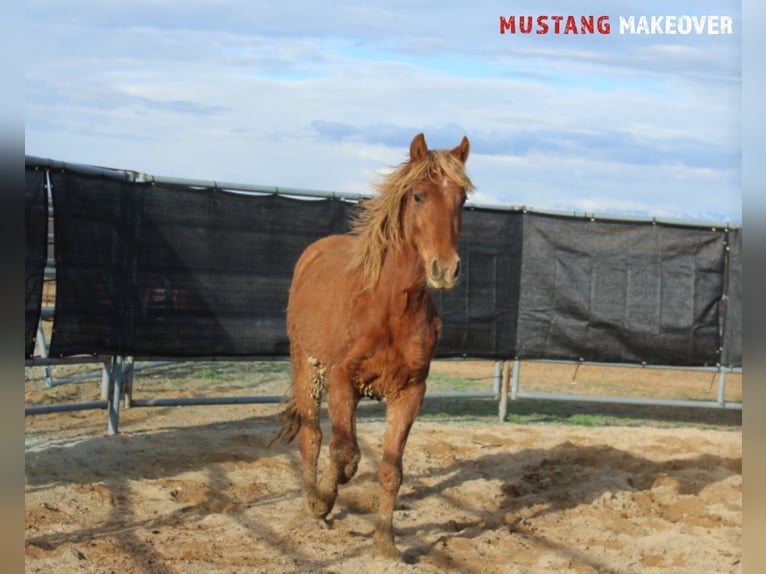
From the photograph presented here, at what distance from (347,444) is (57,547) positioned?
63.3 inches

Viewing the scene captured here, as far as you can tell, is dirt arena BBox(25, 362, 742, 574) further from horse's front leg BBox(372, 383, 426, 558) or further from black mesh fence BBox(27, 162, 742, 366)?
black mesh fence BBox(27, 162, 742, 366)

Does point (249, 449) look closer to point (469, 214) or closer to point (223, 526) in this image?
point (223, 526)

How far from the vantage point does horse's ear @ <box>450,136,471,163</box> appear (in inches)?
201

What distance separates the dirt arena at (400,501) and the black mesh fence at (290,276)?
96 centimetres

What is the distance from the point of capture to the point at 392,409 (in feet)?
16.6

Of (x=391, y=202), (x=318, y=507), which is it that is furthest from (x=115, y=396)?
(x=391, y=202)

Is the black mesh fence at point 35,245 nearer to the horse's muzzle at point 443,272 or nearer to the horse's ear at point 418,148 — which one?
the horse's ear at point 418,148

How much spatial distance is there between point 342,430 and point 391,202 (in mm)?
1317

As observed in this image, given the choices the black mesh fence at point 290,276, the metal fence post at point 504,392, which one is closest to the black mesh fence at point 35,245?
the black mesh fence at point 290,276

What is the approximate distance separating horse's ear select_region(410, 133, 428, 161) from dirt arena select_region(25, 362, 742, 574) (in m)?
2.23

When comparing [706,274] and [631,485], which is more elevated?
[706,274]

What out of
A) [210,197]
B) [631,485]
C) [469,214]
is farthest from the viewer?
[469,214]

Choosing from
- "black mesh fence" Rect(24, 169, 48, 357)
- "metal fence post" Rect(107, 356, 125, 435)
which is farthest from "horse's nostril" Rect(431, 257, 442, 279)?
"metal fence post" Rect(107, 356, 125, 435)

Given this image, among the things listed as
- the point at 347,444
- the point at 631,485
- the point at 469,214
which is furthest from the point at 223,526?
the point at 469,214
